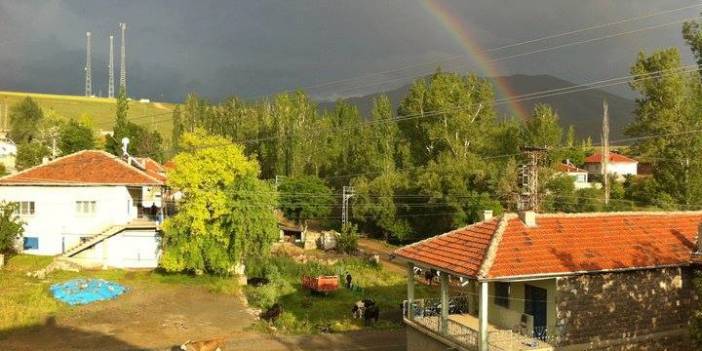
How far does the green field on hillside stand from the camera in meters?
140

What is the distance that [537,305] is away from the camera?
19.7 m

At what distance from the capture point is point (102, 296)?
3312 centimetres

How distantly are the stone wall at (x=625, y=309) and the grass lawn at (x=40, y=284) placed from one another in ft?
75.6

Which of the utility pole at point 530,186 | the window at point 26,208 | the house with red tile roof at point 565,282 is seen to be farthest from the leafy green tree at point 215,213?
the utility pole at point 530,186

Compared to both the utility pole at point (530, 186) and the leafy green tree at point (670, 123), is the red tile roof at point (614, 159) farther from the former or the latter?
the utility pole at point (530, 186)

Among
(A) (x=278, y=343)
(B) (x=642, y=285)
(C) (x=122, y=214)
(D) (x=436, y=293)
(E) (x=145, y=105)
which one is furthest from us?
(E) (x=145, y=105)

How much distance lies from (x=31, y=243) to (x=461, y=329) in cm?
3423

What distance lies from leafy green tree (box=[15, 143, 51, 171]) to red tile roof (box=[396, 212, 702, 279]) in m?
63.5

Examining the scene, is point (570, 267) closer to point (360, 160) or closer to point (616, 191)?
point (616, 191)

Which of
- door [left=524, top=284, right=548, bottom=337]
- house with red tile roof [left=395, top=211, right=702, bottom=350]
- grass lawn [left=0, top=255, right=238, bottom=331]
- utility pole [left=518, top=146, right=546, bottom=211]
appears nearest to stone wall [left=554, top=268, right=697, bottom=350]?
house with red tile roof [left=395, top=211, right=702, bottom=350]

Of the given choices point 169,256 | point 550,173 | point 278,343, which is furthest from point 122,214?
point 550,173

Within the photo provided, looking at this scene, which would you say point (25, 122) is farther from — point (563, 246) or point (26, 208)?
point (563, 246)

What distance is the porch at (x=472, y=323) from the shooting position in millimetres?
18500

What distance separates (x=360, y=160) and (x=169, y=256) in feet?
137
